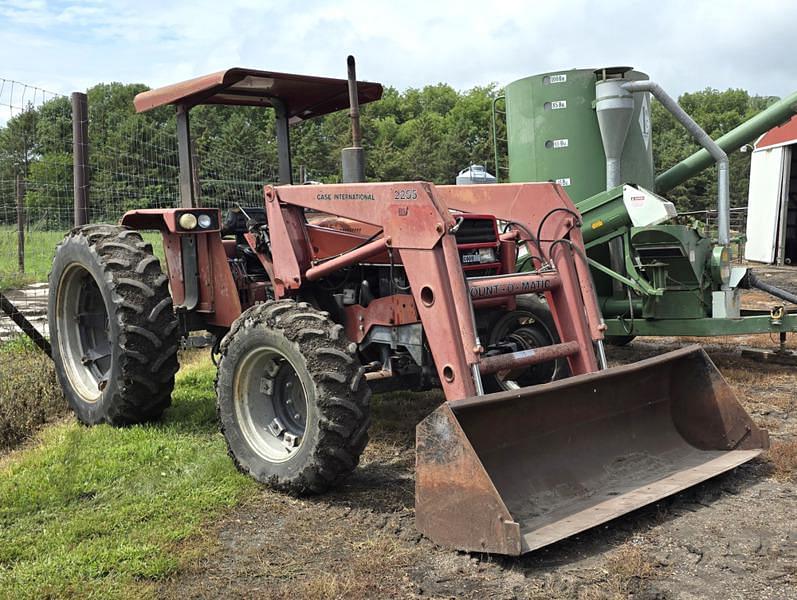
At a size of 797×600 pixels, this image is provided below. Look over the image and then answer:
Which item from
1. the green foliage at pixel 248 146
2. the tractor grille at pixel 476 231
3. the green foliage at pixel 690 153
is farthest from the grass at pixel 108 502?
the green foliage at pixel 690 153

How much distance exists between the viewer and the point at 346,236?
5066mm

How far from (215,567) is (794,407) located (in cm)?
451

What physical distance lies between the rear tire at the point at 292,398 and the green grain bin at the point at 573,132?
4.46 metres

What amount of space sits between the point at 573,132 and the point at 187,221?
4.31 metres

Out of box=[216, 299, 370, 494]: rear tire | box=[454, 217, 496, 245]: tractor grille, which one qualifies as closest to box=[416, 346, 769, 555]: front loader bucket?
box=[216, 299, 370, 494]: rear tire

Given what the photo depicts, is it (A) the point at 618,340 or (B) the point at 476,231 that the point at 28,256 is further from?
(B) the point at 476,231

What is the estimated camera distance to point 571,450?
4312 mm

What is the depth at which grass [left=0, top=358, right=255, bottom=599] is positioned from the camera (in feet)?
11.4

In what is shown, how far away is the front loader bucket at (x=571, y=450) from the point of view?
3.52 metres

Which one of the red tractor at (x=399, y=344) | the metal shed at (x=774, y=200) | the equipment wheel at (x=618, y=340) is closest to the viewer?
the red tractor at (x=399, y=344)

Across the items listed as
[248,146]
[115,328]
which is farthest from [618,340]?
[248,146]

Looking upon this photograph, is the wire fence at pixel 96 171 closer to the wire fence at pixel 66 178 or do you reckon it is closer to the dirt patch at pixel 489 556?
the wire fence at pixel 66 178

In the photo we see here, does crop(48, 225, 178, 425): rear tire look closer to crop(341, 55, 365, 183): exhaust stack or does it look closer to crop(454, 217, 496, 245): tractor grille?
crop(341, 55, 365, 183): exhaust stack

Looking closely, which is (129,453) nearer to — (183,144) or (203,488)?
(203,488)
